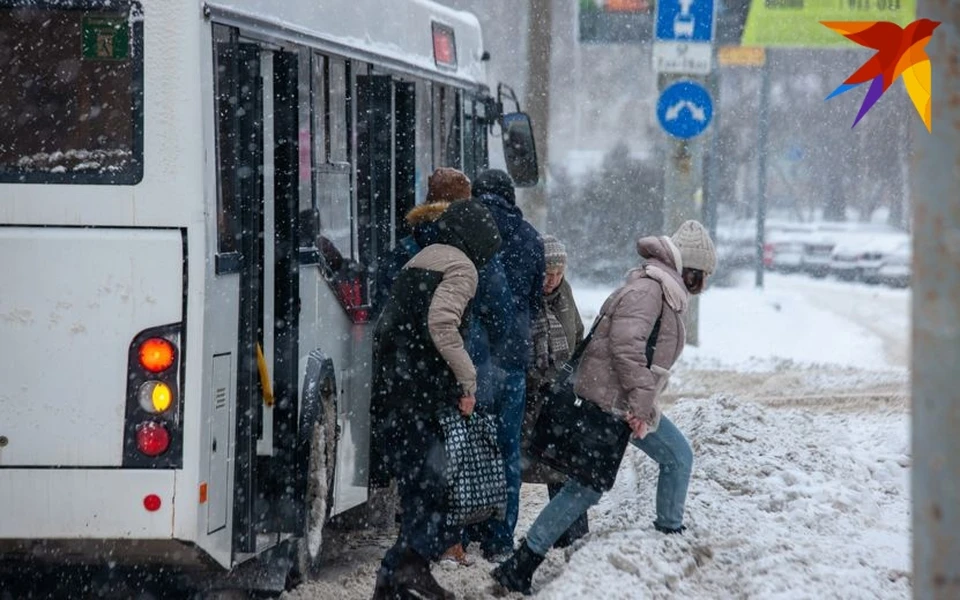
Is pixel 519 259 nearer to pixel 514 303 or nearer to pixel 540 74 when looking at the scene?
pixel 514 303

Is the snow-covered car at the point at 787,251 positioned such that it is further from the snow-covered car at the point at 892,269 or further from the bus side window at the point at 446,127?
the bus side window at the point at 446,127

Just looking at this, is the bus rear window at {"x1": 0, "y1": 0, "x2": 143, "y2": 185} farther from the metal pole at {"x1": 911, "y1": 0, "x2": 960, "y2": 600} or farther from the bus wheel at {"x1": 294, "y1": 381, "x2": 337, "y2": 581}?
the metal pole at {"x1": 911, "y1": 0, "x2": 960, "y2": 600}

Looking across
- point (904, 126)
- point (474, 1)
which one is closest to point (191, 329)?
point (474, 1)

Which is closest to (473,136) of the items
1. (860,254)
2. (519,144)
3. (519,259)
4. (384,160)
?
(519,144)

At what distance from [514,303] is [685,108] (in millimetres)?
7228

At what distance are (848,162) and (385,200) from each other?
1627 inches

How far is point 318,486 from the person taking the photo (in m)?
6.99

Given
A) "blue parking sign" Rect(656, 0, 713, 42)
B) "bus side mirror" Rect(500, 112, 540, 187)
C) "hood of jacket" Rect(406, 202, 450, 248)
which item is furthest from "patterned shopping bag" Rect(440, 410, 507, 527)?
"blue parking sign" Rect(656, 0, 713, 42)

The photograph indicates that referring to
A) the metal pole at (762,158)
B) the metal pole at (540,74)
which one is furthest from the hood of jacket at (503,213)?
the metal pole at (762,158)

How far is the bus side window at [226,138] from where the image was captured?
18.9ft

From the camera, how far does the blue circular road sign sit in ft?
47.8

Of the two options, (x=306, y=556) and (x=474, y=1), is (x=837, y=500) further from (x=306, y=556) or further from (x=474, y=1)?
(x=474, y=1)

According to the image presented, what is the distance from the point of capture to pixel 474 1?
2997 cm

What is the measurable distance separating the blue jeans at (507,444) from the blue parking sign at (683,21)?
7.43 m
